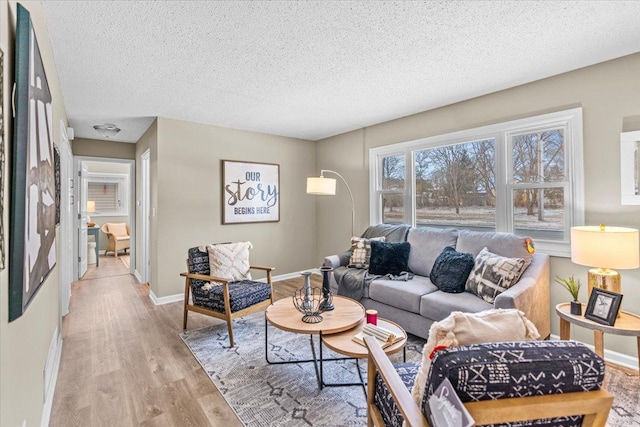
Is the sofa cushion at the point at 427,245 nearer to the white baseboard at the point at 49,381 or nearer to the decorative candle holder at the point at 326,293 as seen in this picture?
the decorative candle holder at the point at 326,293

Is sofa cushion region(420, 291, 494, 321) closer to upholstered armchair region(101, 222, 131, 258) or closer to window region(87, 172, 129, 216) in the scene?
upholstered armchair region(101, 222, 131, 258)

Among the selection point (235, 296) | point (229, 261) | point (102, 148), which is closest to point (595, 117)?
point (235, 296)

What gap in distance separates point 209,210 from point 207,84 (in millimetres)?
1935

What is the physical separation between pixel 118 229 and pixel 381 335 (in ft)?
26.3

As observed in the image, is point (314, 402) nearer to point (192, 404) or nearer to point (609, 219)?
point (192, 404)

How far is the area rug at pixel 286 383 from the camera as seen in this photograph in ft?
6.15

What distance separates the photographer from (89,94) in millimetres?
3180

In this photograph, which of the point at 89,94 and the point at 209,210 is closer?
the point at 89,94

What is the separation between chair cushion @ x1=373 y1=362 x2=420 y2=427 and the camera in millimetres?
1263

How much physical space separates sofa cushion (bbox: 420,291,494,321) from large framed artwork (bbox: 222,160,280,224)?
9.63ft

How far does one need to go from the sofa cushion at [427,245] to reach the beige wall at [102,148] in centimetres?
505

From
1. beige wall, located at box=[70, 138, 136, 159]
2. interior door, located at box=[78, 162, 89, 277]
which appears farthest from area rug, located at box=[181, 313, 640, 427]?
beige wall, located at box=[70, 138, 136, 159]

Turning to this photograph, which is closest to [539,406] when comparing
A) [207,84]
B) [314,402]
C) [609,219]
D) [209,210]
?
[314,402]

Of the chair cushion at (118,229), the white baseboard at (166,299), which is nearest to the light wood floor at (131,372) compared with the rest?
the white baseboard at (166,299)
